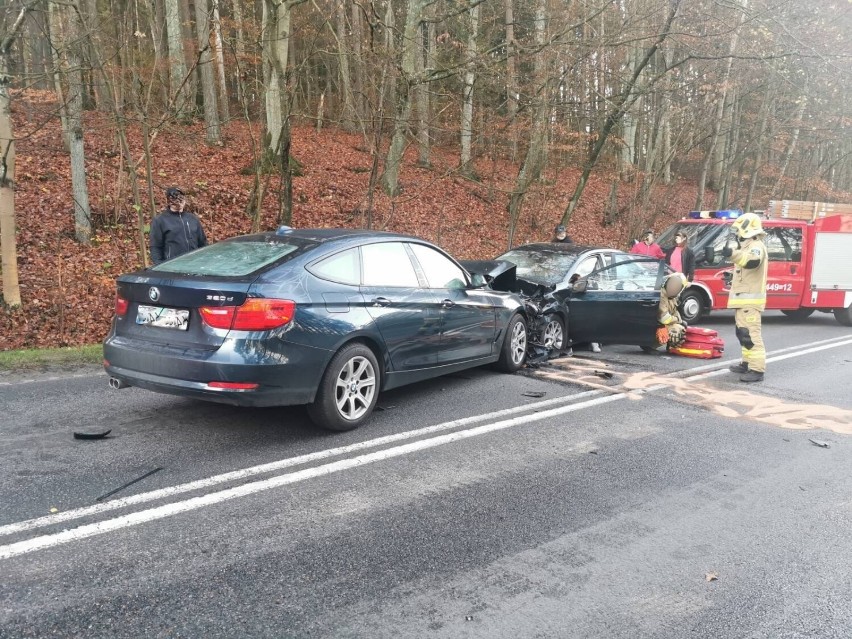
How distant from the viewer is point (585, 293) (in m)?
8.72

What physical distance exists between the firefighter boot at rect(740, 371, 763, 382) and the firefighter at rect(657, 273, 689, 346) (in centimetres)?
147

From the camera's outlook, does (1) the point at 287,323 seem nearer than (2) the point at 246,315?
No

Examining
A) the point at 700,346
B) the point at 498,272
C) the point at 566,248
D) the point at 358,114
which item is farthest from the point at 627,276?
the point at 358,114

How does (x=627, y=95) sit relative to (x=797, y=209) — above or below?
above

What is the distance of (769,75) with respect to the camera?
2080 centimetres

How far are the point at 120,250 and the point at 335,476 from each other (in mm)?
10247

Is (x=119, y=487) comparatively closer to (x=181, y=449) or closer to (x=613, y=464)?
(x=181, y=449)

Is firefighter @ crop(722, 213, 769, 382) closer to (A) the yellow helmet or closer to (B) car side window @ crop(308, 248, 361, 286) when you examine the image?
(A) the yellow helmet

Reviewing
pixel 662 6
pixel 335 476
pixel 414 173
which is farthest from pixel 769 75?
pixel 335 476

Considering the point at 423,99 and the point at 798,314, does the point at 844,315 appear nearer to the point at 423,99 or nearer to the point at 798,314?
the point at 798,314

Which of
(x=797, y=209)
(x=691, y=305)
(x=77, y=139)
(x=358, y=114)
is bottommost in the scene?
(x=691, y=305)

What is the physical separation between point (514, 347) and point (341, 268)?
305 cm

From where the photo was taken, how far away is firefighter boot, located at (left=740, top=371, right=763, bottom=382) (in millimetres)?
7656

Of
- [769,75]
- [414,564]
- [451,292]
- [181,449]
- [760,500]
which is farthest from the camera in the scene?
[769,75]
